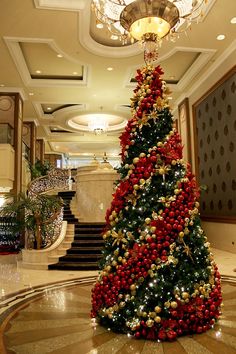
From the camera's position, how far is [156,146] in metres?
3.53

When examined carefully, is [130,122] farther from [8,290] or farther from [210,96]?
[210,96]

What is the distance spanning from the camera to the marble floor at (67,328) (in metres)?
2.92

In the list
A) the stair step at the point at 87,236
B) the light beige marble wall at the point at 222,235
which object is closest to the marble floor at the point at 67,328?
the stair step at the point at 87,236

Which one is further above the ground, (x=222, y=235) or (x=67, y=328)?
(x=222, y=235)

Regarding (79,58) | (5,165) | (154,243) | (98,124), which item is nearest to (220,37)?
(79,58)

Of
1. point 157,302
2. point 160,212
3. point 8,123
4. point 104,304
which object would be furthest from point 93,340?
point 8,123

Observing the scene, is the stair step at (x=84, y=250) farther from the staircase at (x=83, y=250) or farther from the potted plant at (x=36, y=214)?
the potted plant at (x=36, y=214)

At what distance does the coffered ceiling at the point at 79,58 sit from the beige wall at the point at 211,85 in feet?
0.56

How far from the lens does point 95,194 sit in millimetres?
9797

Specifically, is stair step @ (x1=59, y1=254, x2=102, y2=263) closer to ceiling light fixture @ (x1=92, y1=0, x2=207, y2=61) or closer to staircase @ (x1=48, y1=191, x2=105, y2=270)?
staircase @ (x1=48, y1=191, x2=105, y2=270)

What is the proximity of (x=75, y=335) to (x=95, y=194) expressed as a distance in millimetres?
6643

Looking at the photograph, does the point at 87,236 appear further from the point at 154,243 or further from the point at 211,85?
the point at 211,85

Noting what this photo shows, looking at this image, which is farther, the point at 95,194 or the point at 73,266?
the point at 95,194

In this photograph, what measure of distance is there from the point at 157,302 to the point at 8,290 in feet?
9.82
